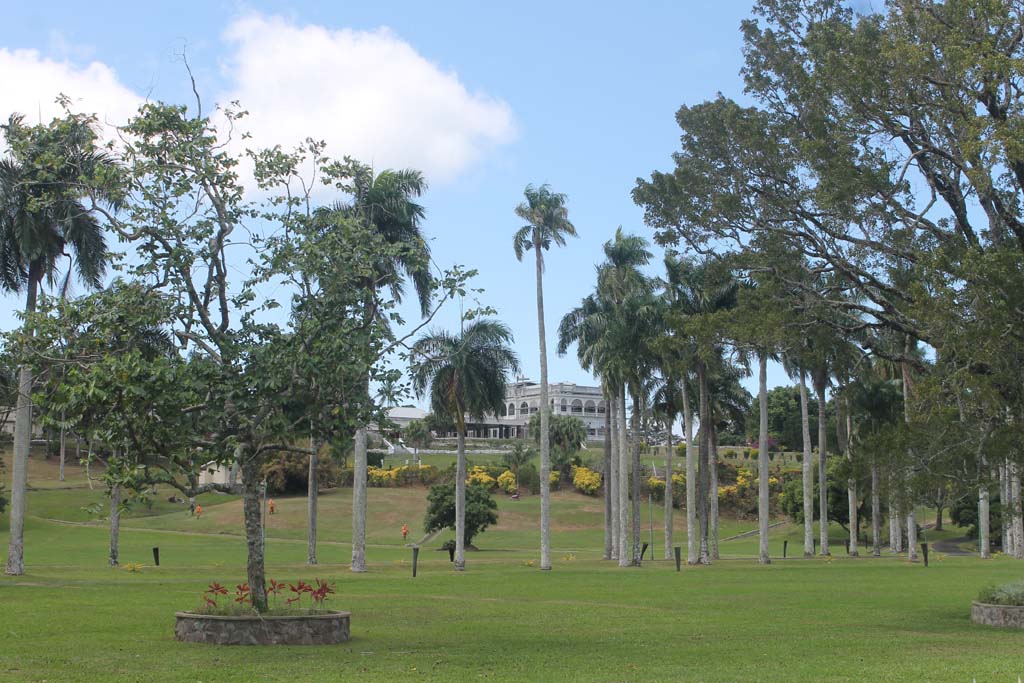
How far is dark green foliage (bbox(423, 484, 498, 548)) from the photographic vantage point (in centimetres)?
6519

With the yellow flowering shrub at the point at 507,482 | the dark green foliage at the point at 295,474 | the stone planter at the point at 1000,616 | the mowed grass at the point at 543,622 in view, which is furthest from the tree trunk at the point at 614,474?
the yellow flowering shrub at the point at 507,482

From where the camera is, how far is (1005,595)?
2261 cm

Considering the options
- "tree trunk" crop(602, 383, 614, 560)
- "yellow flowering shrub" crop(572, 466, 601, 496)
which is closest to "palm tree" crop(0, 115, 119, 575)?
"tree trunk" crop(602, 383, 614, 560)

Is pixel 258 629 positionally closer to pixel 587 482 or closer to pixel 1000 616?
pixel 1000 616

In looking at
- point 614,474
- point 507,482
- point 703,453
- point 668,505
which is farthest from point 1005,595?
point 507,482

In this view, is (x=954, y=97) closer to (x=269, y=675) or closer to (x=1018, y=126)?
(x=1018, y=126)

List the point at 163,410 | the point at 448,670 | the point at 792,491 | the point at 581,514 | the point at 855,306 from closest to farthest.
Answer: the point at 448,670 < the point at 163,410 < the point at 855,306 < the point at 792,491 < the point at 581,514

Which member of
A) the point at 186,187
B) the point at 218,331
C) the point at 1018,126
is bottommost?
the point at 218,331

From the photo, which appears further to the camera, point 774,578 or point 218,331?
point 774,578

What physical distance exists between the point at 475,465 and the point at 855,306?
81848 mm

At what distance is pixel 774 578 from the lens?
38531 millimetres

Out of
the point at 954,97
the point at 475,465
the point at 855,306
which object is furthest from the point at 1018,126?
the point at 475,465

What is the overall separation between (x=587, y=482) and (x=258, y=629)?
81.6m

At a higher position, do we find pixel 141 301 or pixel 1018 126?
pixel 1018 126
